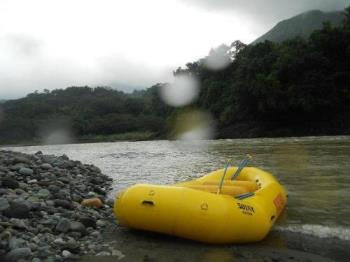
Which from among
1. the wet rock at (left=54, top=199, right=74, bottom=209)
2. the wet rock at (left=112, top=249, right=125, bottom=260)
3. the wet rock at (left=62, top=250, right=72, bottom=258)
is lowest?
the wet rock at (left=112, top=249, right=125, bottom=260)

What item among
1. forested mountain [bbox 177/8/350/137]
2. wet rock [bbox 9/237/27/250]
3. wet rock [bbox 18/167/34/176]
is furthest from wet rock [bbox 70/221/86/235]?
forested mountain [bbox 177/8/350/137]

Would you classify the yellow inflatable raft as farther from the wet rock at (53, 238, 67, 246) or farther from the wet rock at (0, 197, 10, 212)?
the wet rock at (0, 197, 10, 212)

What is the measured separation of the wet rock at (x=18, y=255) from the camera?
15.6 feet

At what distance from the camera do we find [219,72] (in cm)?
7338

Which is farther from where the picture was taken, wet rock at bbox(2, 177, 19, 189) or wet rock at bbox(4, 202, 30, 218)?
wet rock at bbox(2, 177, 19, 189)

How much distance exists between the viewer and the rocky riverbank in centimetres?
511

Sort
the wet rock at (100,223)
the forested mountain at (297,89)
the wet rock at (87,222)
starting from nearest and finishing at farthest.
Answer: the wet rock at (87,222), the wet rock at (100,223), the forested mountain at (297,89)

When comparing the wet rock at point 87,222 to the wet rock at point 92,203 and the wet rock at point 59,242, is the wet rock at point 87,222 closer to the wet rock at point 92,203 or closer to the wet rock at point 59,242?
the wet rock at point 59,242

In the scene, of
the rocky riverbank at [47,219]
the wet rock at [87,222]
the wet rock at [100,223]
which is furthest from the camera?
the wet rock at [100,223]

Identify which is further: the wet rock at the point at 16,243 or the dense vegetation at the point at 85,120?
the dense vegetation at the point at 85,120

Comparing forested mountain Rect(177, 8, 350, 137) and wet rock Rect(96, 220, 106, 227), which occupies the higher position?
forested mountain Rect(177, 8, 350, 137)

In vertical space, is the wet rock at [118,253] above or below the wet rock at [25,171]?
below

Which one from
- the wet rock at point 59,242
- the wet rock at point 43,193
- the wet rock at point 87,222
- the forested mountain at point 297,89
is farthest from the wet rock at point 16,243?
the forested mountain at point 297,89

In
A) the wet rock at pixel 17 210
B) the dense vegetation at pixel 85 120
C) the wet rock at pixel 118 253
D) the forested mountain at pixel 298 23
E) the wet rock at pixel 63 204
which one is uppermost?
the forested mountain at pixel 298 23
